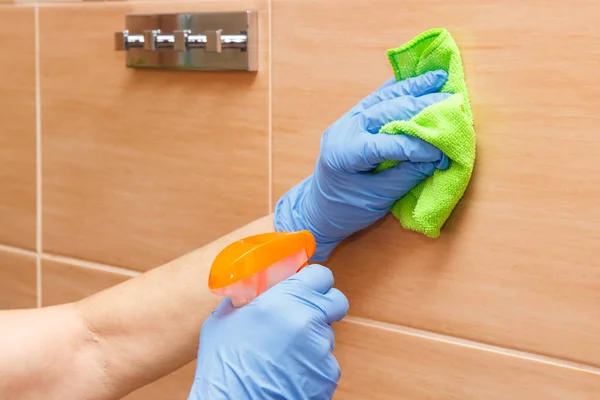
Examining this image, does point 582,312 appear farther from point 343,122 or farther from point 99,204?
point 99,204

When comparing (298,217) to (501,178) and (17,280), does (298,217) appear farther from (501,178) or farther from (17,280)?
(17,280)

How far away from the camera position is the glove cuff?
785 millimetres

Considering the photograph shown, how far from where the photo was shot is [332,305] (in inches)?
26.3

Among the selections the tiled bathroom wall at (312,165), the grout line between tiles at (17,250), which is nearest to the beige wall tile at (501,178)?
the tiled bathroom wall at (312,165)

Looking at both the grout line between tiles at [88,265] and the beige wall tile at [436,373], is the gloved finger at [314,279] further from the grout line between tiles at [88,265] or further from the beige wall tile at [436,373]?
the grout line between tiles at [88,265]

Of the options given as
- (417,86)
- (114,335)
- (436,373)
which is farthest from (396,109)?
(114,335)

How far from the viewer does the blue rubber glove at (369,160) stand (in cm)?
68

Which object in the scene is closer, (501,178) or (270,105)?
(501,178)

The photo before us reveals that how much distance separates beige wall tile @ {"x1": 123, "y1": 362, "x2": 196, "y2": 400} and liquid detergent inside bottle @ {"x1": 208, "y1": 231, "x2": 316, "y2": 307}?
35 cm

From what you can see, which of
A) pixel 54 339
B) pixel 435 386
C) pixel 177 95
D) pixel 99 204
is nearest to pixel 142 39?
pixel 177 95

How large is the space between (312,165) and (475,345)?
0.88 feet

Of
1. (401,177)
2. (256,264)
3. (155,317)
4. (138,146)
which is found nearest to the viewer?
(256,264)

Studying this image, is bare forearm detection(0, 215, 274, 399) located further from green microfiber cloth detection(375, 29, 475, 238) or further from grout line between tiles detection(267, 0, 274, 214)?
green microfiber cloth detection(375, 29, 475, 238)

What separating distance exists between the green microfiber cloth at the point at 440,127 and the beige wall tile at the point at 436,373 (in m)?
0.14
